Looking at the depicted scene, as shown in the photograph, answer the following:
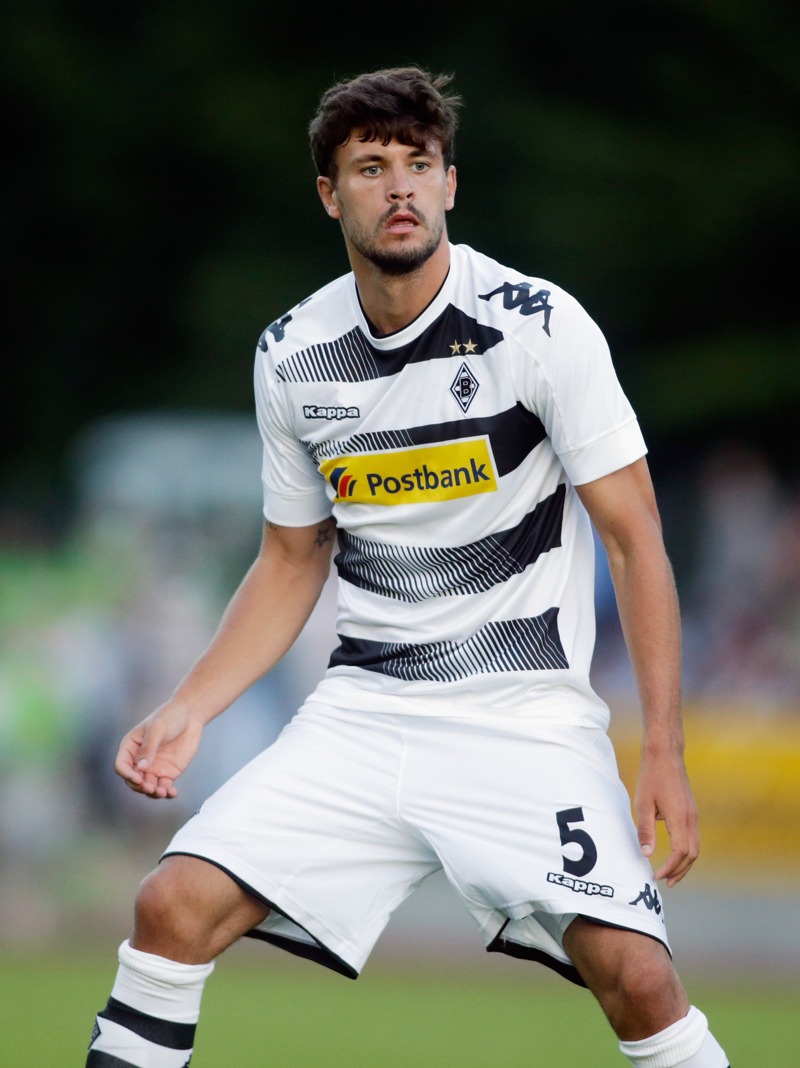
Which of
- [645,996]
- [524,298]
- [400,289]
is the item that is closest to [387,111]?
[400,289]

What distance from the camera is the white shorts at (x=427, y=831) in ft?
12.7

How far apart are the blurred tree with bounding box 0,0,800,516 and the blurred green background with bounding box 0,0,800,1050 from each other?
0.03m

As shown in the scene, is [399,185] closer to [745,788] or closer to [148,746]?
[148,746]

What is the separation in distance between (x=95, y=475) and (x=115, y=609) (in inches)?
165

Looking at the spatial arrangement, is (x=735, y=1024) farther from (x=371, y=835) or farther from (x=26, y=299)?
(x=26, y=299)

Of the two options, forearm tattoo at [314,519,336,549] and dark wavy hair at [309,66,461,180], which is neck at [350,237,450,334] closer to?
dark wavy hair at [309,66,461,180]

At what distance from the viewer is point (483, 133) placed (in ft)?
53.2

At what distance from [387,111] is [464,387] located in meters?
0.70

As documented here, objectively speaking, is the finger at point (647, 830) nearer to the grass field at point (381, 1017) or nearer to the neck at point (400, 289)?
the neck at point (400, 289)

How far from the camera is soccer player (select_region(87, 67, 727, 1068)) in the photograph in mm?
3811

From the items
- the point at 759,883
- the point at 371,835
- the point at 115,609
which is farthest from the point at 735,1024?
the point at 115,609

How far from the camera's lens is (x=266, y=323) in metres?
16.4

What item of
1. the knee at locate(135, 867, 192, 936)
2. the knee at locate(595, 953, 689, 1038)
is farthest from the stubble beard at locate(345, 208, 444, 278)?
the knee at locate(595, 953, 689, 1038)

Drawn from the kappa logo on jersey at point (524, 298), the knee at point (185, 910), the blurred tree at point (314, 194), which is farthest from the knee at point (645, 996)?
the blurred tree at point (314, 194)
